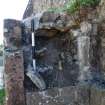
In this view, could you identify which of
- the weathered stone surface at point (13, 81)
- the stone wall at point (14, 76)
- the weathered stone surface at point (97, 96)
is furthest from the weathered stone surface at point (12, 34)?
the weathered stone surface at point (97, 96)

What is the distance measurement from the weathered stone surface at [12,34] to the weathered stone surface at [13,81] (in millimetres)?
246

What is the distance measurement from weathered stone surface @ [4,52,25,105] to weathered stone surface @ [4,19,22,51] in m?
0.25

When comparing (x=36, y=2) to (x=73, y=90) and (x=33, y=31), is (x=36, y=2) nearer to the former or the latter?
(x=33, y=31)

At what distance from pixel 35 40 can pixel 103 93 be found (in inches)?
63.6

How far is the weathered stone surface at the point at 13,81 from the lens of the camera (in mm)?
4461

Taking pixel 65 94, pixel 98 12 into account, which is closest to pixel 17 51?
pixel 65 94

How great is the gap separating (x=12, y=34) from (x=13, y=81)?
823 millimetres

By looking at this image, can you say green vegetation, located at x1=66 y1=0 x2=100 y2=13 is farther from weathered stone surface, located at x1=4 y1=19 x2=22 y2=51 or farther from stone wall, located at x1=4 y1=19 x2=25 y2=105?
stone wall, located at x1=4 y1=19 x2=25 y2=105

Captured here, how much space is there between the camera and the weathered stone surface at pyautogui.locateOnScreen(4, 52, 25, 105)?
446 centimetres

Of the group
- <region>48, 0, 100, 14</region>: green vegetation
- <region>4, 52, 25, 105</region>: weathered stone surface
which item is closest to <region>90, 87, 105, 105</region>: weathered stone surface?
<region>4, 52, 25, 105</region>: weathered stone surface

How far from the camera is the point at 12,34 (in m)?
4.73

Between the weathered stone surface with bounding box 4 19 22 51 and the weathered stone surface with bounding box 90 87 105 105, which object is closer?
the weathered stone surface with bounding box 90 87 105 105

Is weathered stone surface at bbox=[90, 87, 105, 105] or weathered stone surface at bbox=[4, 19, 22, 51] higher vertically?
weathered stone surface at bbox=[4, 19, 22, 51]

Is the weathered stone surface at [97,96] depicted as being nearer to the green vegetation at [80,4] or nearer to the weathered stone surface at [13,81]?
the weathered stone surface at [13,81]
